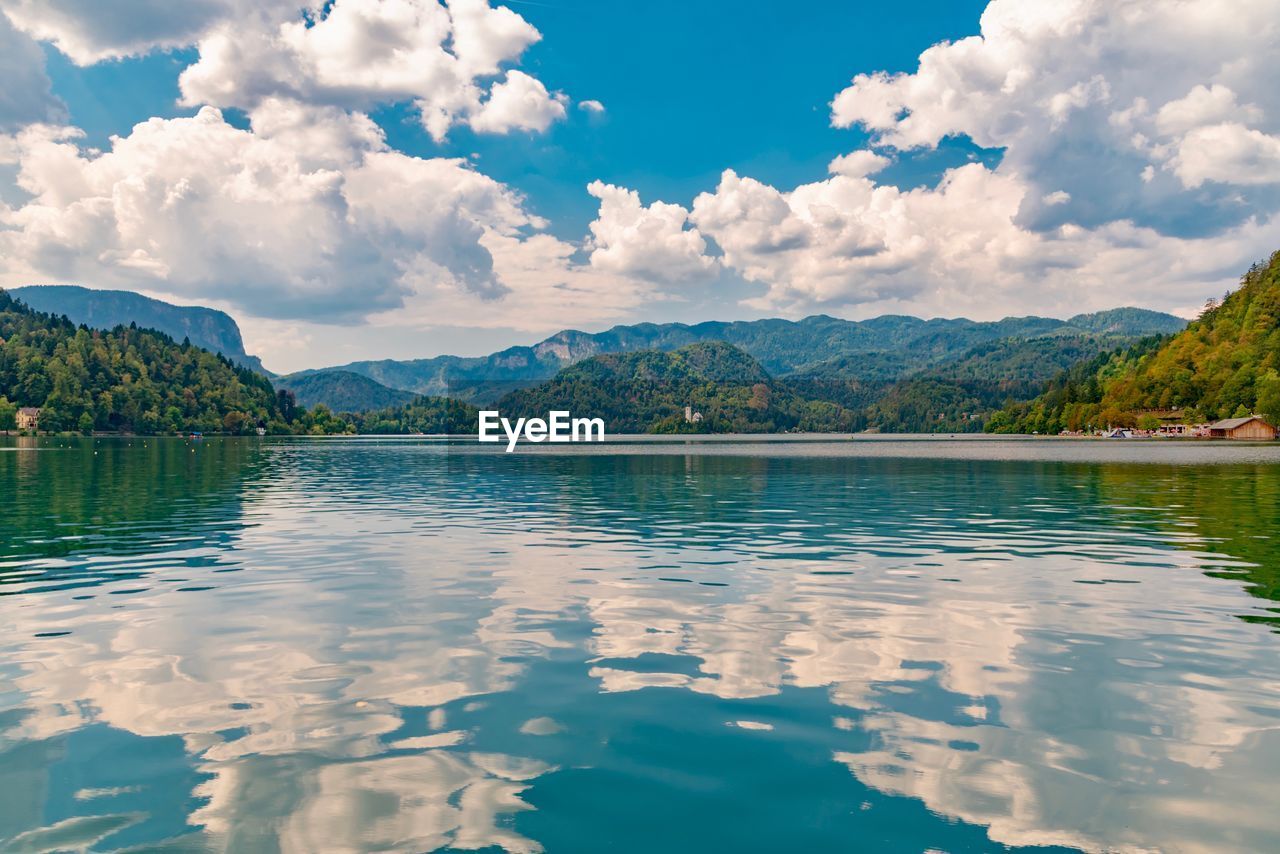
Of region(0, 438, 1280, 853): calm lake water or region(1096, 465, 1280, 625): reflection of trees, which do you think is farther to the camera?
region(1096, 465, 1280, 625): reflection of trees

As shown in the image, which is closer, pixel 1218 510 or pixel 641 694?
pixel 641 694

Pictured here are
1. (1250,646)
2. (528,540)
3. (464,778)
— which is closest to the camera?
(464,778)

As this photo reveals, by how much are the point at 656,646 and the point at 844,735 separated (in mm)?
6940

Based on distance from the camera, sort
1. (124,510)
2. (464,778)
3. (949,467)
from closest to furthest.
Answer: (464,778) < (124,510) < (949,467)

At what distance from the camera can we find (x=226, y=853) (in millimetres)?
9648

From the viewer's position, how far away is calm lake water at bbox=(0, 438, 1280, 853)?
34.7 feet

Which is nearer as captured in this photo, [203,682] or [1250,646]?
[203,682]

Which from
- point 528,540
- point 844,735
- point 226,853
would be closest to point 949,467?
point 528,540

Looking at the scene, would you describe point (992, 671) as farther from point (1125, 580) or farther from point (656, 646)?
point (1125, 580)

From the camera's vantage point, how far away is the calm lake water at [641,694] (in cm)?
1056

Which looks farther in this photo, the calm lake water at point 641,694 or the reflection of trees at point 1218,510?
the reflection of trees at point 1218,510

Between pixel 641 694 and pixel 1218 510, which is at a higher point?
pixel 641 694

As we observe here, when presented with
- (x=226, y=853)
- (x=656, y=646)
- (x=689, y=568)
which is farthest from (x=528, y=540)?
(x=226, y=853)

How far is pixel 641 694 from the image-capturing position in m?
16.0
